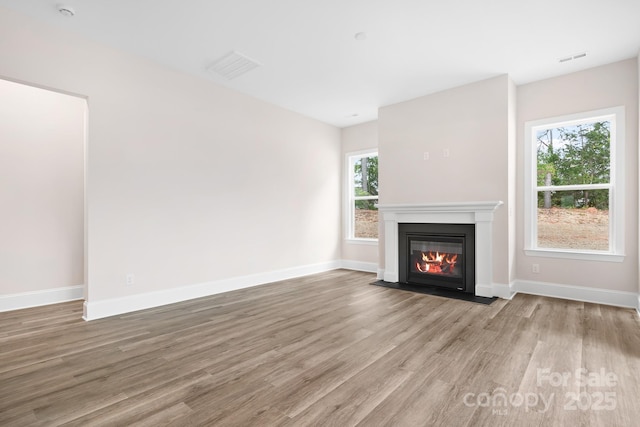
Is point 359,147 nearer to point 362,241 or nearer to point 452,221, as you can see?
point 362,241

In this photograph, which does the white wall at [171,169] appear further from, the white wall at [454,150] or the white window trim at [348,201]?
the white wall at [454,150]

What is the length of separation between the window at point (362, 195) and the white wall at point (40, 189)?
4.38 metres

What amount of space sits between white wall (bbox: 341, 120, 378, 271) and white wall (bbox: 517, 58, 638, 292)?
2.36m

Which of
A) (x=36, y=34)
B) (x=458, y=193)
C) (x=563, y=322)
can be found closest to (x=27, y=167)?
(x=36, y=34)

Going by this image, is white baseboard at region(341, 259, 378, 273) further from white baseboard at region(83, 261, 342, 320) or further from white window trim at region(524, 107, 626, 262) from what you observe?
white window trim at region(524, 107, 626, 262)

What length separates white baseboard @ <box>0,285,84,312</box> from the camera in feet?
11.6

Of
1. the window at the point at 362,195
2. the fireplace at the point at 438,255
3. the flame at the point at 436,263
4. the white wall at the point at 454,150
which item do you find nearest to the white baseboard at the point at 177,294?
the window at the point at 362,195

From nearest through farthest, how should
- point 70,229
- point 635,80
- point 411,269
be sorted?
point 635,80
point 70,229
point 411,269

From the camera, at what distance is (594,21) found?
9.52 feet

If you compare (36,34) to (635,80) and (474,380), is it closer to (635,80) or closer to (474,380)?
→ (474,380)

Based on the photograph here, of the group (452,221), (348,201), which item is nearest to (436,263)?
(452,221)

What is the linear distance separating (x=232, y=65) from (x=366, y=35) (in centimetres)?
161

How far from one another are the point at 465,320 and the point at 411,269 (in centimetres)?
165

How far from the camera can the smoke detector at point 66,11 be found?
2707mm
